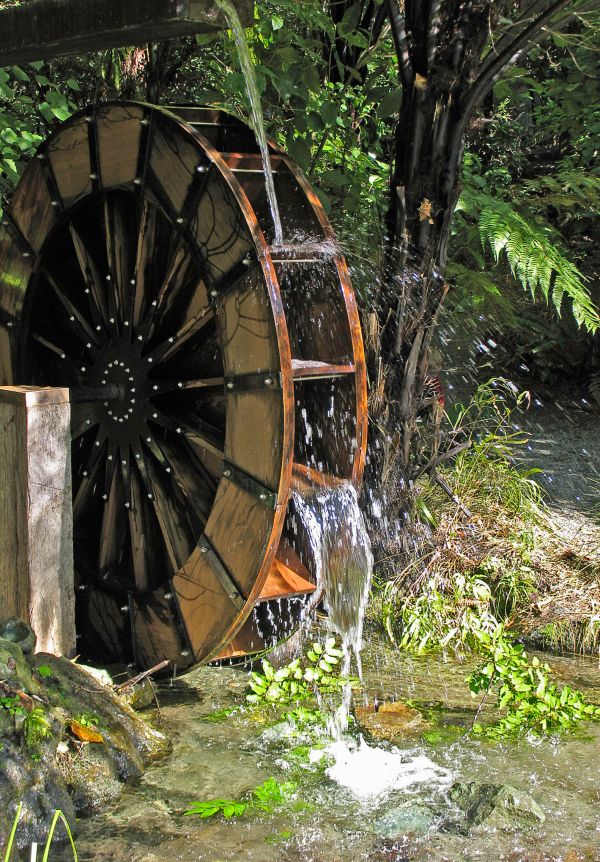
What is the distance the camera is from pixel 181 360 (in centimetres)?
424

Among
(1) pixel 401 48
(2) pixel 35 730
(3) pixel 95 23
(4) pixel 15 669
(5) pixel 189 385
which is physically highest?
(1) pixel 401 48

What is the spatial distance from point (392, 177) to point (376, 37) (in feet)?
7.54

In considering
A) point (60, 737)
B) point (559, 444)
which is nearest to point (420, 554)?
point (60, 737)

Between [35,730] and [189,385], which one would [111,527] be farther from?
[35,730]

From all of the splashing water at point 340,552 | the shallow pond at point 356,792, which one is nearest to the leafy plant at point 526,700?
the shallow pond at point 356,792

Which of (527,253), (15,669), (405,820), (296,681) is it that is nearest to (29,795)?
(15,669)

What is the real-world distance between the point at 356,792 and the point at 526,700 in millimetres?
901

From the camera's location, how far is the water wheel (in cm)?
362

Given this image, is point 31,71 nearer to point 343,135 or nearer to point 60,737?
point 343,135

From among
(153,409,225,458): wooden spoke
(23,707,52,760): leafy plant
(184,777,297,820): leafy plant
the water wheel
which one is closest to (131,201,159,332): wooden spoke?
the water wheel

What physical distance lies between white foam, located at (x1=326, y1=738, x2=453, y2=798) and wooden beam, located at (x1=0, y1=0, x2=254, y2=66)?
241 cm

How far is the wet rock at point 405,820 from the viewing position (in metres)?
3.03

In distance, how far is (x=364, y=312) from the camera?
4824 mm

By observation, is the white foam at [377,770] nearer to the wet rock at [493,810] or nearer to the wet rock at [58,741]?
the wet rock at [493,810]
